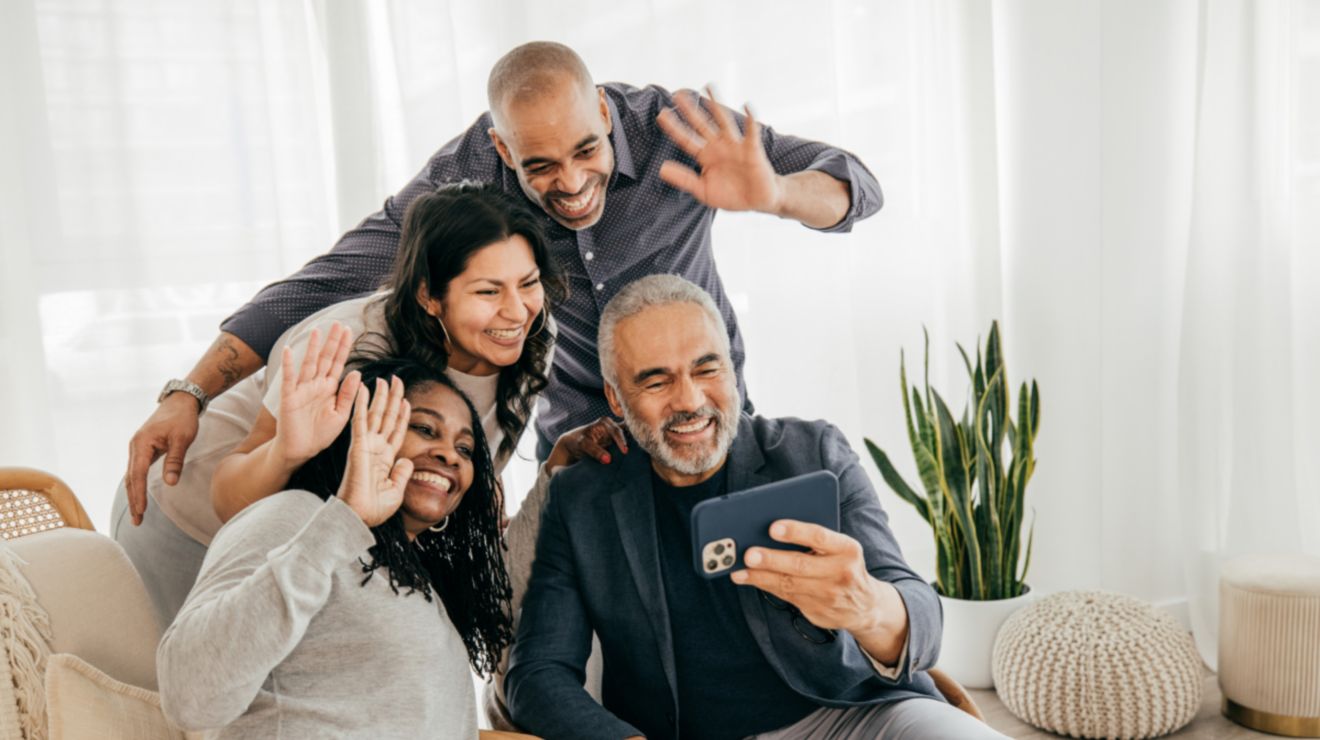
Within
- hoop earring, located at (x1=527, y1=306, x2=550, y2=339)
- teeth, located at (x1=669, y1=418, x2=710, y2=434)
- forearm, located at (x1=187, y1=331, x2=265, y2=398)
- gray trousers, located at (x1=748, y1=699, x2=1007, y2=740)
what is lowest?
gray trousers, located at (x1=748, y1=699, x2=1007, y2=740)

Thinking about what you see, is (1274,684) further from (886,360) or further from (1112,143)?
(1112,143)

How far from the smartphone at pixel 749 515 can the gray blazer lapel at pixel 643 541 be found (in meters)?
0.32

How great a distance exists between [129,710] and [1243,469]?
344cm

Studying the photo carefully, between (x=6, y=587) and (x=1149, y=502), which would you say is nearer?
(x=6, y=587)

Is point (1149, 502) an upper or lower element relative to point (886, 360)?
lower

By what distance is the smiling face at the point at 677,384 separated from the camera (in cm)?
202

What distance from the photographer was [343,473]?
1.71 metres

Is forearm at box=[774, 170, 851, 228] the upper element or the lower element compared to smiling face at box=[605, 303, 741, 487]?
upper

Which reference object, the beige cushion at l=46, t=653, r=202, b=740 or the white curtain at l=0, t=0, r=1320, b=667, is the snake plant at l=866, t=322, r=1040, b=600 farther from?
the beige cushion at l=46, t=653, r=202, b=740

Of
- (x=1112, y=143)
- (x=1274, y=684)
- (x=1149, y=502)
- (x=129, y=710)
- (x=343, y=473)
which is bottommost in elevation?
(x=1274, y=684)

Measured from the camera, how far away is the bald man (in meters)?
1.96

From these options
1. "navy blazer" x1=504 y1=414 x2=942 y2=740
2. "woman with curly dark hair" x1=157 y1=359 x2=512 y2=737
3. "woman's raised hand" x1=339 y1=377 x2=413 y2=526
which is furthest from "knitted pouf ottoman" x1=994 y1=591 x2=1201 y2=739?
"woman's raised hand" x1=339 y1=377 x2=413 y2=526

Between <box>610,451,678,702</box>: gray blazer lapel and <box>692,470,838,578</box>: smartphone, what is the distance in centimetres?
32

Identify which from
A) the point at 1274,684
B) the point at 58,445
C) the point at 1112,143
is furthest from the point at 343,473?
the point at 1112,143
